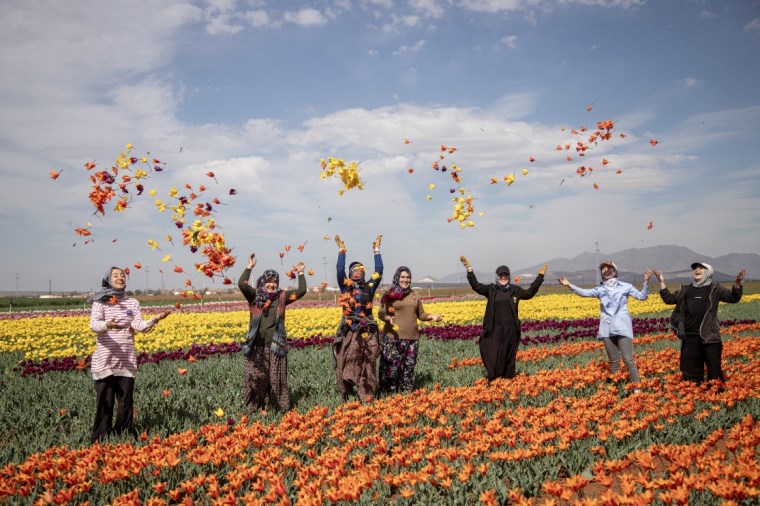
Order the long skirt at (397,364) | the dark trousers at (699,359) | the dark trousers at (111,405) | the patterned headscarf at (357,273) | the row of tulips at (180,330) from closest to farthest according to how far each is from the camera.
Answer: the dark trousers at (111,405)
the dark trousers at (699,359)
the patterned headscarf at (357,273)
the long skirt at (397,364)
the row of tulips at (180,330)

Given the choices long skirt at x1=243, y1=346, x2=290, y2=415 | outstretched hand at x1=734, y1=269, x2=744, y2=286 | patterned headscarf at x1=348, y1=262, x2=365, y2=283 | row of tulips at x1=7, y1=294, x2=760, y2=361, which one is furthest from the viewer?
row of tulips at x1=7, y1=294, x2=760, y2=361

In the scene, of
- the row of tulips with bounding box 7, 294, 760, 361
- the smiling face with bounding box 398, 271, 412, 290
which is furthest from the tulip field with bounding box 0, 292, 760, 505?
the row of tulips with bounding box 7, 294, 760, 361

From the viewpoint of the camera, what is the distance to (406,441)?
5414mm

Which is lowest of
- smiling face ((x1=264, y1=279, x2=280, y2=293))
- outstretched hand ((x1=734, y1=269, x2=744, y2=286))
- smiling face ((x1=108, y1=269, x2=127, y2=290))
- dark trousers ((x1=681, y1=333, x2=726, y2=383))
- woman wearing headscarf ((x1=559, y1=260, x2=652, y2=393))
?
dark trousers ((x1=681, y1=333, x2=726, y2=383))

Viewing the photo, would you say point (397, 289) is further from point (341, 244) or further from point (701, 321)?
point (701, 321)

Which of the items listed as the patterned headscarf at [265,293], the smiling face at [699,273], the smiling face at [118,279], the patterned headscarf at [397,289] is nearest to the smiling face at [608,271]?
the smiling face at [699,273]

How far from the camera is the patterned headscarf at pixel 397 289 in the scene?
322 inches

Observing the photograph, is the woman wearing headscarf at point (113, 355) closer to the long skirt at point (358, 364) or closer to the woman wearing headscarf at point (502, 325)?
the long skirt at point (358, 364)

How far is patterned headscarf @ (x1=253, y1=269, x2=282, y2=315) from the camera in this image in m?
7.16

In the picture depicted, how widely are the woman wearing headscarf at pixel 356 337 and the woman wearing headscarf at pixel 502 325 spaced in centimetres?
176

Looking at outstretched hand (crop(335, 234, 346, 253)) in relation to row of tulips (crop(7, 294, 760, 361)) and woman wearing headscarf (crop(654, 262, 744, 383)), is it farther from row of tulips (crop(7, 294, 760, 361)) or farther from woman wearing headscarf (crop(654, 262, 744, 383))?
row of tulips (crop(7, 294, 760, 361))

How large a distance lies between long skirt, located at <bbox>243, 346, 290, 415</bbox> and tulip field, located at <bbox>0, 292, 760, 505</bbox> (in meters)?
0.23

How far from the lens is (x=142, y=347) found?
14.6m

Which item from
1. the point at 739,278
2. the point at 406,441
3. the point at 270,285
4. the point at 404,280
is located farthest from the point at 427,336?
the point at 406,441
